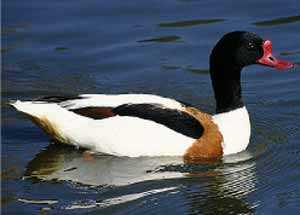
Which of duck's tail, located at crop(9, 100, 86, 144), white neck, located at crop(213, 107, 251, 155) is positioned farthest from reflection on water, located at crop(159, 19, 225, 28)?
duck's tail, located at crop(9, 100, 86, 144)

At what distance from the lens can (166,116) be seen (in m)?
10.0

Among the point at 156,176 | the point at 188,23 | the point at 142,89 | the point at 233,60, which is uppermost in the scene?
the point at 233,60

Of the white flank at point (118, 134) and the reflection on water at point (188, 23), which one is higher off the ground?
the reflection on water at point (188, 23)

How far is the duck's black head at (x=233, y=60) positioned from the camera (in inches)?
407

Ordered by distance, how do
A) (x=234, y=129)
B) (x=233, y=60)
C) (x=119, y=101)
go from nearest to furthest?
1. (x=119, y=101)
2. (x=234, y=129)
3. (x=233, y=60)

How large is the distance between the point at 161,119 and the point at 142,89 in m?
1.97

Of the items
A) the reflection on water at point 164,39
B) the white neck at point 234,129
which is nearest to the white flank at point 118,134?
the white neck at point 234,129

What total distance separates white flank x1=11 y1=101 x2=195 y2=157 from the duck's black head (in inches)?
29.4

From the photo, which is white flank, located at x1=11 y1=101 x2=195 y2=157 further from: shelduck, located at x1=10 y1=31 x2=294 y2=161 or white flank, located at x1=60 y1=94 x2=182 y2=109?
white flank, located at x1=60 y1=94 x2=182 y2=109

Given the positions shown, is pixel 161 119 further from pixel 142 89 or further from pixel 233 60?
pixel 142 89

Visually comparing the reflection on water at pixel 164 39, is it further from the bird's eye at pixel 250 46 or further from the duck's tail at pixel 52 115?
the duck's tail at pixel 52 115

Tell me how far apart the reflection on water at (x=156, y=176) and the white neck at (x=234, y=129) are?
0.10m

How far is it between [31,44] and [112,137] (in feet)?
12.2

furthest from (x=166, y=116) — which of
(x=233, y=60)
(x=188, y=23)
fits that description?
(x=188, y=23)
